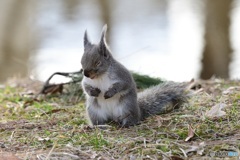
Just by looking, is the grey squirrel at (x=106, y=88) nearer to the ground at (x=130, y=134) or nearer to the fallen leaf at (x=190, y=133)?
the ground at (x=130, y=134)

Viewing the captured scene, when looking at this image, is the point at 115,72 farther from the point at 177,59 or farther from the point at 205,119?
the point at 177,59

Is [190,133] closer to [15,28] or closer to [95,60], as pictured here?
[95,60]

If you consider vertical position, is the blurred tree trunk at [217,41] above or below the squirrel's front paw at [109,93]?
below

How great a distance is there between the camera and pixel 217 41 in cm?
983

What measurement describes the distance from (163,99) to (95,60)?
752 mm

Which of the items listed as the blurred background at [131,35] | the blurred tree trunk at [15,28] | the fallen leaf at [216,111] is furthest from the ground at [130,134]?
the blurred tree trunk at [15,28]

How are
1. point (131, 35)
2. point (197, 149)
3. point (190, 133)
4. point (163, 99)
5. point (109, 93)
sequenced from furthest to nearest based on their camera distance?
point (131, 35) < point (163, 99) < point (109, 93) < point (190, 133) < point (197, 149)

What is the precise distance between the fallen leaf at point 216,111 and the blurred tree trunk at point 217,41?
4956 millimetres

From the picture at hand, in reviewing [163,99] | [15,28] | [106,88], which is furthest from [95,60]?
[15,28]

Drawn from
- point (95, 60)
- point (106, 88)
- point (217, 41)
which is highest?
point (95, 60)

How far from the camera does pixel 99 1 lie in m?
Result: 12.4

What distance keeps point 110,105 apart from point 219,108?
0.76 metres

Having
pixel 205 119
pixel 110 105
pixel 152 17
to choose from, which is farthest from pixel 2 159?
pixel 152 17

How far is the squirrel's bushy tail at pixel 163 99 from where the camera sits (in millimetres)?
4305
